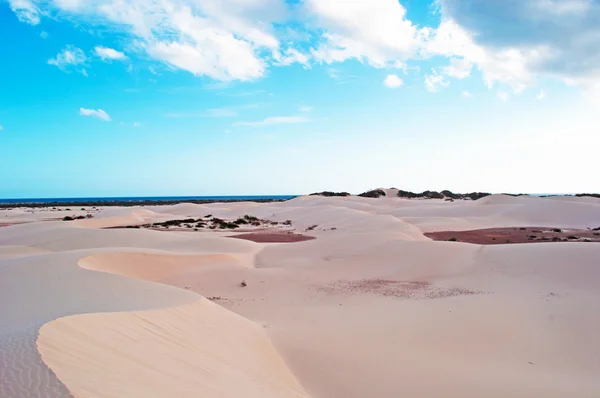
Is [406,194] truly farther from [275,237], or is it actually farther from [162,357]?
[162,357]

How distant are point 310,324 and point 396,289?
14.6 ft

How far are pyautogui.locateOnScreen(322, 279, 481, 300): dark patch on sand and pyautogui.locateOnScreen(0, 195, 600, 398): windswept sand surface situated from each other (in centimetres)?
8

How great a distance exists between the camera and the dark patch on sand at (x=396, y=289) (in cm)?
1139

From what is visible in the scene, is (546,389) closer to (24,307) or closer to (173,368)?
(173,368)

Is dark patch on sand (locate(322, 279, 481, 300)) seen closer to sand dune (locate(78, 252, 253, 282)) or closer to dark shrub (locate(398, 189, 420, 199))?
sand dune (locate(78, 252, 253, 282))

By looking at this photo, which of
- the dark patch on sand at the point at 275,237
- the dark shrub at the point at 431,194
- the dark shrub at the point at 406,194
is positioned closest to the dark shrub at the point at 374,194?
the dark shrub at the point at 406,194

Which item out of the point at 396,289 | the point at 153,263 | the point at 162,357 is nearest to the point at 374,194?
the point at 153,263

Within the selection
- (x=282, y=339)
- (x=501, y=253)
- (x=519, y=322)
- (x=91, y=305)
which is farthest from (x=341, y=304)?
(x=501, y=253)

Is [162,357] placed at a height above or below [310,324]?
above

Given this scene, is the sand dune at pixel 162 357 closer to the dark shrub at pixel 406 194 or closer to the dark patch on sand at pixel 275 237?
the dark patch on sand at pixel 275 237

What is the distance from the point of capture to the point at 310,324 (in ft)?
29.0

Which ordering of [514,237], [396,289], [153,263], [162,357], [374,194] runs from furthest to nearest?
[374,194] < [514,237] < [153,263] < [396,289] < [162,357]

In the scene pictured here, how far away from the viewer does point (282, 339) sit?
306 inches

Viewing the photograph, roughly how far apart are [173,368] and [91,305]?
2709 millimetres
